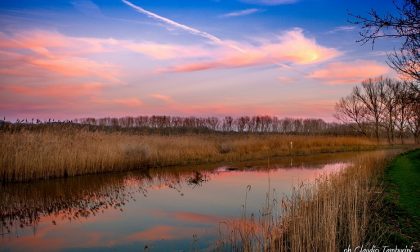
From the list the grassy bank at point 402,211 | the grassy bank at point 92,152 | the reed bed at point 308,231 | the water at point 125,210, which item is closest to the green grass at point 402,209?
the grassy bank at point 402,211

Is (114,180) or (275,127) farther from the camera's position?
(275,127)

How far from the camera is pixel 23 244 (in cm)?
698

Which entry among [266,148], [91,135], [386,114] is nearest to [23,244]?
[91,135]

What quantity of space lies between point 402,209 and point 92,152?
12639 mm

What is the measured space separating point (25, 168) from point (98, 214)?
17.9ft

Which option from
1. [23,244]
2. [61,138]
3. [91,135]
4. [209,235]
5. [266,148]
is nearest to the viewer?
[23,244]

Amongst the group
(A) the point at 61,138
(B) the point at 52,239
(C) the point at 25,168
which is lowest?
(B) the point at 52,239

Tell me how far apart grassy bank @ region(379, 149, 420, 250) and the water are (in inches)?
123

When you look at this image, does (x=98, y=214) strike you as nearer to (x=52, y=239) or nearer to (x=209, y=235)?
(x=52, y=239)

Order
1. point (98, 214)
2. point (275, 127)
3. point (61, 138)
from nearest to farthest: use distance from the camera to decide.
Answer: point (98, 214) < point (61, 138) < point (275, 127)

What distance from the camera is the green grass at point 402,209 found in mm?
6145

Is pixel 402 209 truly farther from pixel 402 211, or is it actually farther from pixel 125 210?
pixel 125 210

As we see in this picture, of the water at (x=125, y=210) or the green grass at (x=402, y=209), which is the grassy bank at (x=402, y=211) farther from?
the water at (x=125, y=210)

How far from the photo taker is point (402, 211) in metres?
7.91
